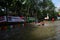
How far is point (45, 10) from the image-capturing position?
250 feet

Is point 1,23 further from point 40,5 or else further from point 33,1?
point 40,5

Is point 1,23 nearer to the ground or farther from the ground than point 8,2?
nearer to the ground

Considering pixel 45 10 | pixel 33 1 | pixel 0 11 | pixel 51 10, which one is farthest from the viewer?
pixel 51 10

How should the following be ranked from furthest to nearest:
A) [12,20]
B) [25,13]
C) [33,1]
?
1. [33,1]
2. [25,13]
3. [12,20]

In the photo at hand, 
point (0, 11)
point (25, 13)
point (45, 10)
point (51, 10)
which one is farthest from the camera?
point (51, 10)

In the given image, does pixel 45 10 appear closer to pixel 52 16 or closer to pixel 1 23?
pixel 52 16

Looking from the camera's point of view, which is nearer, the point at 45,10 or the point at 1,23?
the point at 1,23

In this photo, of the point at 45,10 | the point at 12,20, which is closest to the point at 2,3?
the point at 12,20

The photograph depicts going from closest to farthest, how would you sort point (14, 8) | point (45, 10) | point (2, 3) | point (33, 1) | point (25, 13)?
point (2, 3)
point (14, 8)
point (25, 13)
point (33, 1)
point (45, 10)

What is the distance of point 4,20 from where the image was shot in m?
33.9

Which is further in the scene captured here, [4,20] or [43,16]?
[43,16]

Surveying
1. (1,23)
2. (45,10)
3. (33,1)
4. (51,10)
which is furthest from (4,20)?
(51,10)

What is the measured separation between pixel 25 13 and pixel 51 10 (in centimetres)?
2971

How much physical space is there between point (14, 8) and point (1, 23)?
59.8ft
